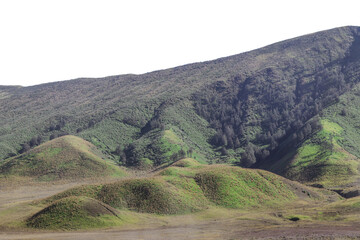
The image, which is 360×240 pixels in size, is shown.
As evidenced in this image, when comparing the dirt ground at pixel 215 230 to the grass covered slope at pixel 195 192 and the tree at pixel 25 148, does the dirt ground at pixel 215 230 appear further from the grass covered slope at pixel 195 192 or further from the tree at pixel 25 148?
the tree at pixel 25 148

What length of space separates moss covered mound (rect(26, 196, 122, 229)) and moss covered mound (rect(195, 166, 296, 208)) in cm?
2130

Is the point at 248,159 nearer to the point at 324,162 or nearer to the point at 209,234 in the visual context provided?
the point at 324,162

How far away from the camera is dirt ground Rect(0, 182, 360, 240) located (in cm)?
4375

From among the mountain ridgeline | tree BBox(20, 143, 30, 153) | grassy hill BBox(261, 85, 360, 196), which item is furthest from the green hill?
tree BBox(20, 143, 30, 153)

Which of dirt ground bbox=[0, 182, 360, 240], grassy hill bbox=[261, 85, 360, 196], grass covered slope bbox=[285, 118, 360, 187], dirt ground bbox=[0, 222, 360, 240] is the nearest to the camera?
dirt ground bbox=[0, 222, 360, 240]

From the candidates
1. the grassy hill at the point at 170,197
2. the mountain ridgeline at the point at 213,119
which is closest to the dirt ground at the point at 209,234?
the grassy hill at the point at 170,197

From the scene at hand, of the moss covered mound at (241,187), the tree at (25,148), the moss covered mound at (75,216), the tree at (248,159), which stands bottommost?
the tree at (248,159)

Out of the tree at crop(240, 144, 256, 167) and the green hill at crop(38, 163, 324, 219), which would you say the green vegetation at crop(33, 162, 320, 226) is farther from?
the tree at crop(240, 144, 256, 167)

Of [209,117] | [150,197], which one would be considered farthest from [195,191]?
[209,117]

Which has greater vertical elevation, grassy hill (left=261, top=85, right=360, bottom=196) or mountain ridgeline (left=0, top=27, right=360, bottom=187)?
mountain ridgeline (left=0, top=27, right=360, bottom=187)

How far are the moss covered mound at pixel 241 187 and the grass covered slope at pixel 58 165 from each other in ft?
142

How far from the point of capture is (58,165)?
10594 centimetres

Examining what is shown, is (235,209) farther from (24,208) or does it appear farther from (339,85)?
(339,85)

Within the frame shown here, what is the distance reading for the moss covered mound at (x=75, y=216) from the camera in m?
49.2
